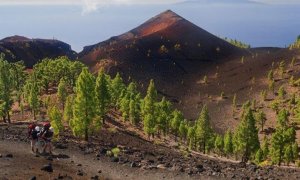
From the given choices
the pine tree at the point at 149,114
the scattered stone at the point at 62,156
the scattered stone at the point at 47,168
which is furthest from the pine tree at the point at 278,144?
the scattered stone at the point at 47,168

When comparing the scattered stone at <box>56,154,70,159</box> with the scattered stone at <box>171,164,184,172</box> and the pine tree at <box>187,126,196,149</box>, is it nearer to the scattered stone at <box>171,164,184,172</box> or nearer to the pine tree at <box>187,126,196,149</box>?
the scattered stone at <box>171,164,184,172</box>

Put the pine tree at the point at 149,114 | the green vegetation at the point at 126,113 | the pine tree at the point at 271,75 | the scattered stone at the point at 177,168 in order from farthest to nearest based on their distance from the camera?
the pine tree at the point at 271,75, the pine tree at the point at 149,114, the green vegetation at the point at 126,113, the scattered stone at the point at 177,168

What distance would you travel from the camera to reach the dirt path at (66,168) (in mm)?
30122

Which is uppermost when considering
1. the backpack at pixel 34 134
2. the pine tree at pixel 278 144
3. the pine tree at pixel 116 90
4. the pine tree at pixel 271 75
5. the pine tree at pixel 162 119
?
the pine tree at pixel 271 75

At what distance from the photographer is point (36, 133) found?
115 feet

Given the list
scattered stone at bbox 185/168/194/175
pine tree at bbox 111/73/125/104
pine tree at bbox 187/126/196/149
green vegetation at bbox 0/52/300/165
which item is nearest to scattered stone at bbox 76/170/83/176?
green vegetation at bbox 0/52/300/165

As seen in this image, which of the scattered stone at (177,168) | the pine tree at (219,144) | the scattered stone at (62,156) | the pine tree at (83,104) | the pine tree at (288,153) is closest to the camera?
the scattered stone at (177,168)

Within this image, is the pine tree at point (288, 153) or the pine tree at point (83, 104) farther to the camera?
the pine tree at point (288, 153)

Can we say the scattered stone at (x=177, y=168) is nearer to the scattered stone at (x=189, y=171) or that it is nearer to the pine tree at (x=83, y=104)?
the scattered stone at (x=189, y=171)

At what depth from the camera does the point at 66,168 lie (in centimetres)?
3306

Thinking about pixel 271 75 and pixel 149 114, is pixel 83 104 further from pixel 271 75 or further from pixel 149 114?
pixel 271 75

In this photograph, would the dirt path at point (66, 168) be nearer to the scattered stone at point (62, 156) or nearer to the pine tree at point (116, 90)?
the scattered stone at point (62, 156)

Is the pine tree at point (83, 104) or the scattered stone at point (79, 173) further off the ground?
the pine tree at point (83, 104)

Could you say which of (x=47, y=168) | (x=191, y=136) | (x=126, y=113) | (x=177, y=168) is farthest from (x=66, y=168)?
(x=126, y=113)
